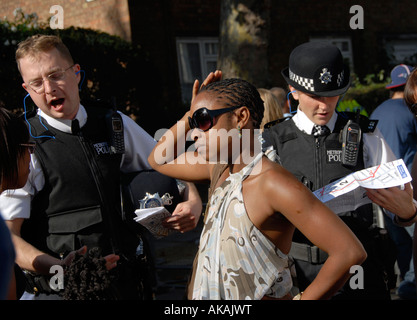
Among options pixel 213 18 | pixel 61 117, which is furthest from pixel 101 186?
pixel 213 18

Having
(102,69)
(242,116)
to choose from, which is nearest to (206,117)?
(242,116)

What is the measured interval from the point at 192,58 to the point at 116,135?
950 cm

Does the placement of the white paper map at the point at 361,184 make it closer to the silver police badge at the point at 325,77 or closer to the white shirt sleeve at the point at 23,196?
the silver police badge at the point at 325,77

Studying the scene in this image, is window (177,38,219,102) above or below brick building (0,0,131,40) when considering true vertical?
below

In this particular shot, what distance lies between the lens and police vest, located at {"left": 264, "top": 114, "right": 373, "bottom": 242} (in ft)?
9.41

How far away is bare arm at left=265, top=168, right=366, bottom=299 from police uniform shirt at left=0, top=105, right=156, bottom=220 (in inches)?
51.4

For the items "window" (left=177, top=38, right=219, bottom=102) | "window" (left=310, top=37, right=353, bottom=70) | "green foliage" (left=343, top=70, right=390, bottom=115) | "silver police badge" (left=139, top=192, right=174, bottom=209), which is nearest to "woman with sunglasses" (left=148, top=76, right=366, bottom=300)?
"silver police badge" (left=139, top=192, right=174, bottom=209)

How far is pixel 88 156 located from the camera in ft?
9.26

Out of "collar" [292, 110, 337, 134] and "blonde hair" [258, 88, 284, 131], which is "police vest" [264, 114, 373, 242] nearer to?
"collar" [292, 110, 337, 134]

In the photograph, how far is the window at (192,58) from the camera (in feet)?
39.0

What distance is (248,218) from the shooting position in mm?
2035

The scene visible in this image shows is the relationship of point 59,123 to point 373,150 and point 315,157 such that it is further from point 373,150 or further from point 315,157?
point 373,150

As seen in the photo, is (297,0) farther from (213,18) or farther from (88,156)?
(88,156)

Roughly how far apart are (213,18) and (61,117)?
31.7 ft
